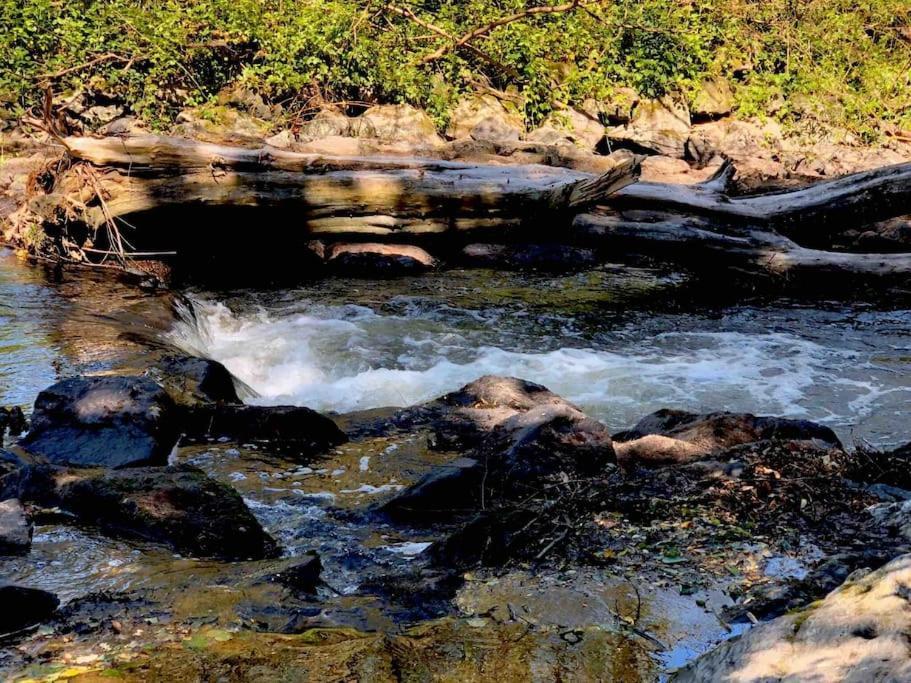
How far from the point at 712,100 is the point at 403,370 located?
10.9 meters

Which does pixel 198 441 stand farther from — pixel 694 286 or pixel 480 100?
pixel 480 100

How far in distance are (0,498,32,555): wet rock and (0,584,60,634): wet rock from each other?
26.7 inches

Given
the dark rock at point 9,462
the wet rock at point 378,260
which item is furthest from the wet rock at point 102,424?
the wet rock at point 378,260

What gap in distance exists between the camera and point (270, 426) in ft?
18.9

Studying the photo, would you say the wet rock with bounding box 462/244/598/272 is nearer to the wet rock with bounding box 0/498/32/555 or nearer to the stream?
the stream

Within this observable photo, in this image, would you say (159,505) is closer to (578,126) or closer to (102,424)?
(102,424)

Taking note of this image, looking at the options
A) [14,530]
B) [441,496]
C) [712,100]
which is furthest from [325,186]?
[712,100]

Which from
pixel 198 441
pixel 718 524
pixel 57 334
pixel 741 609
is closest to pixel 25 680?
pixel 741 609

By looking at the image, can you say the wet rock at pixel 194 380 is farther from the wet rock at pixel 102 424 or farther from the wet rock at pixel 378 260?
the wet rock at pixel 378 260

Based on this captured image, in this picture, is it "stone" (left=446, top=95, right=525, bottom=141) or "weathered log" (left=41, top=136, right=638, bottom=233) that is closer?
"weathered log" (left=41, top=136, right=638, bottom=233)

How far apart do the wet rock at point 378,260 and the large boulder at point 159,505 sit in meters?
6.40

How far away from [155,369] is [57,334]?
61.5 inches

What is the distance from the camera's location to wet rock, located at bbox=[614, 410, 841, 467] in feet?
16.3

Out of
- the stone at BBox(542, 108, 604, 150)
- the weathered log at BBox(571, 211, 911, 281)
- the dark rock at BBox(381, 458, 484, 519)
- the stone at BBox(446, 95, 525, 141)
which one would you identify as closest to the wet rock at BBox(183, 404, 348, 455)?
the dark rock at BBox(381, 458, 484, 519)
